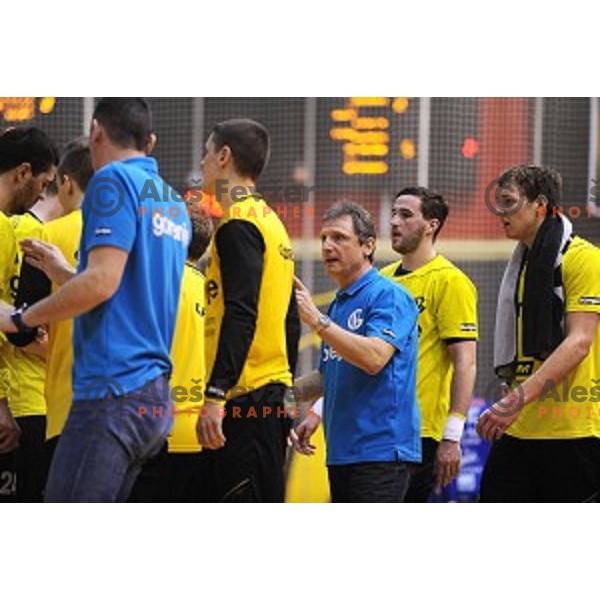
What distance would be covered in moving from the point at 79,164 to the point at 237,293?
3.02 ft

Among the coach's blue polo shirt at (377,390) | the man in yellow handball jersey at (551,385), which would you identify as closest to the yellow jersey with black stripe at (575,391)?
the man in yellow handball jersey at (551,385)

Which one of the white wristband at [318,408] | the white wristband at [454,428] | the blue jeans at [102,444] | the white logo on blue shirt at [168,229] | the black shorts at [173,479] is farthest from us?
the white wristband at [454,428]

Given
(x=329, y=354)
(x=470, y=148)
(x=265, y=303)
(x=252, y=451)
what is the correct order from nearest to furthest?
1. (x=252, y=451)
2. (x=265, y=303)
3. (x=329, y=354)
4. (x=470, y=148)

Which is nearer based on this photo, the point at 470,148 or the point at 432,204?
the point at 432,204

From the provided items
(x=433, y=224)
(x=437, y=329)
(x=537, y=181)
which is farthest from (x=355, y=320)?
(x=537, y=181)

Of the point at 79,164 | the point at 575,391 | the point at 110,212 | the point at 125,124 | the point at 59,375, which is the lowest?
the point at 575,391

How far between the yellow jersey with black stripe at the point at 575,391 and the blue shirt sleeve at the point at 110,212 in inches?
82.0

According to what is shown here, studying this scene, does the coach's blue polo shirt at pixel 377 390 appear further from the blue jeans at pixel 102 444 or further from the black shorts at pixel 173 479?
the blue jeans at pixel 102 444

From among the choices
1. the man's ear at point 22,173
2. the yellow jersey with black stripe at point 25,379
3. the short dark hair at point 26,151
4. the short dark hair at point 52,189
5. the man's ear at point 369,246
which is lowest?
the yellow jersey with black stripe at point 25,379

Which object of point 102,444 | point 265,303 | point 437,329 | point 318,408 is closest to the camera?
point 102,444

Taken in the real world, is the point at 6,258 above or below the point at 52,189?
below

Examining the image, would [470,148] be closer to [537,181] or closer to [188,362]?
[537,181]

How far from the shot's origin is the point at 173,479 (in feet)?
19.2

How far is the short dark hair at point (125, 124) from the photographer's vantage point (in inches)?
188
